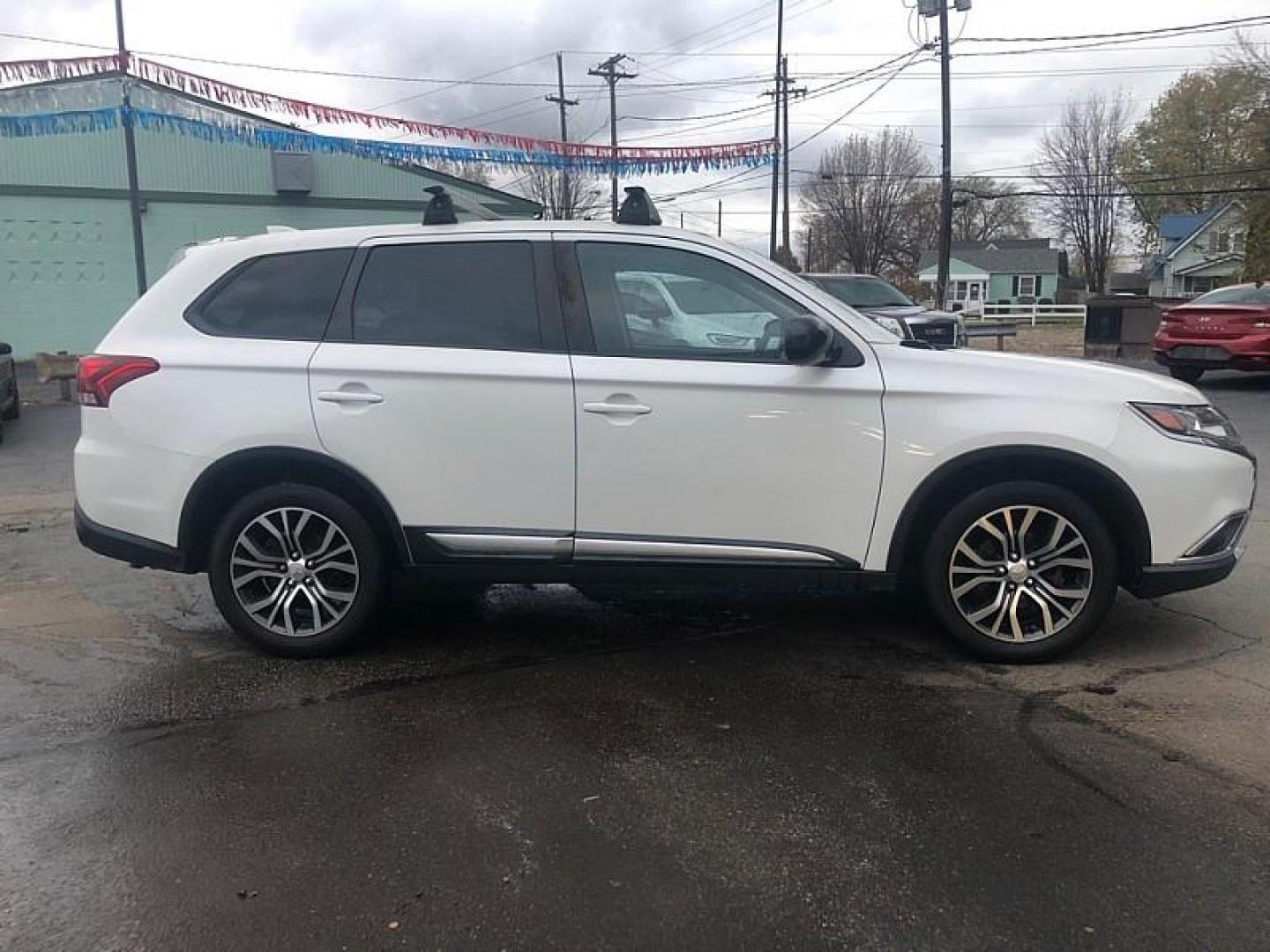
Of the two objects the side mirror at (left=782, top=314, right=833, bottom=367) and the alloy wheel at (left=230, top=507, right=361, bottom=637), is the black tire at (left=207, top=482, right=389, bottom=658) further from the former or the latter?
the side mirror at (left=782, top=314, right=833, bottom=367)

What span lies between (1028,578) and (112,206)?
24.1 meters

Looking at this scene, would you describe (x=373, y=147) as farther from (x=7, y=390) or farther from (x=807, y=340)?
(x=807, y=340)

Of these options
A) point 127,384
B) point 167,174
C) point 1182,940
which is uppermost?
point 167,174

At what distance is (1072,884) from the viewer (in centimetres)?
→ 275

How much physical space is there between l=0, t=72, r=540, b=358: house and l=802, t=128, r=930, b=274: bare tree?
43912 mm

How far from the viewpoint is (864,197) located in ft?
211

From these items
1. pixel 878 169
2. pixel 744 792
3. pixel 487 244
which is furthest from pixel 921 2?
pixel 878 169

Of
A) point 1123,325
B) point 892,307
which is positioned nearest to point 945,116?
point 1123,325

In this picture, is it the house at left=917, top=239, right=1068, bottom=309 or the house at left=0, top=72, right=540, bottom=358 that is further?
the house at left=917, top=239, right=1068, bottom=309

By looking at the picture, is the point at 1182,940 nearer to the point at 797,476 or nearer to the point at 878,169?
the point at 797,476

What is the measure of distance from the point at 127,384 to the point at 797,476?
286 centimetres

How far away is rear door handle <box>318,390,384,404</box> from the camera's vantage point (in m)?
4.27

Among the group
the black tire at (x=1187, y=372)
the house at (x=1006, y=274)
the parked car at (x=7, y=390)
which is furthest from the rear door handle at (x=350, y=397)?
the house at (x=1006, y=274)

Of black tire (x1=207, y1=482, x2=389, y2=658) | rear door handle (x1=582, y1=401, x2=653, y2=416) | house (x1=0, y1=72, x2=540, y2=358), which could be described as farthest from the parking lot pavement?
house (x1=0, y1=72, x2=540, y2=358)
